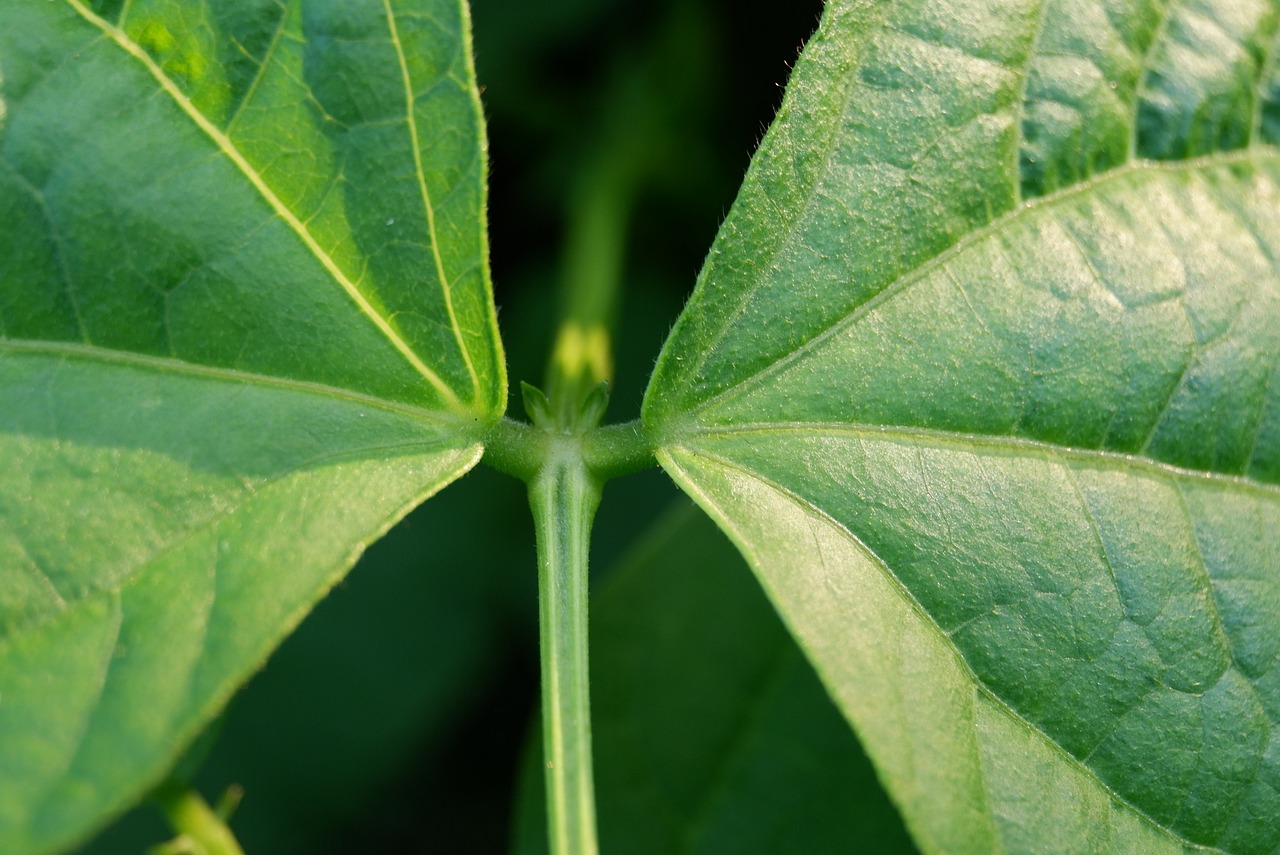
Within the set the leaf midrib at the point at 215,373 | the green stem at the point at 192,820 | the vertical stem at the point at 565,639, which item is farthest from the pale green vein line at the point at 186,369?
the green stem at the point at 192,820

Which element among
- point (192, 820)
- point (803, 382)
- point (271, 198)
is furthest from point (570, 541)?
point (192, 820)

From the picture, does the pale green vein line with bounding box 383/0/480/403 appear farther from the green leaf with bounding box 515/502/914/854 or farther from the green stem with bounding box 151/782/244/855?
the green stem with bounding box 151/782/244/855

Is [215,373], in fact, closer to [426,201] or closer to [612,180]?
[426,201]

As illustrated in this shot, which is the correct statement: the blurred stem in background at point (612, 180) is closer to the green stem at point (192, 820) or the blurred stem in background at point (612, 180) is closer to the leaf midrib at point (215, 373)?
the leaf midrib at point (215, 373)

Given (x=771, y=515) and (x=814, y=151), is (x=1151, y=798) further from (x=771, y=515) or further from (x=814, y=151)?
(x=814, y=151)

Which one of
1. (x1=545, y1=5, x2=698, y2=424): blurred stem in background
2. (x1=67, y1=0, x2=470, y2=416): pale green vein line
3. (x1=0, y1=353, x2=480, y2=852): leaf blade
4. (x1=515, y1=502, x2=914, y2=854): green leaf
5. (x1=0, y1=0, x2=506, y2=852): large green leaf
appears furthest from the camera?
(x1=545, y1=5, x2=698, y2=424): blurred stem in background

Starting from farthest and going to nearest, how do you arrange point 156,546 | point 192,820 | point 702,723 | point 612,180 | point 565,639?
point 612,180 → point 702,723 → point 192,820 → point 565,639 → point 156,546

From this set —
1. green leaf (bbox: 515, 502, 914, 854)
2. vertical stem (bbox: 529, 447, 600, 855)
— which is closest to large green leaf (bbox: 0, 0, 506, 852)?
vertical stem (bbox: 529, 447, 600, 855)
